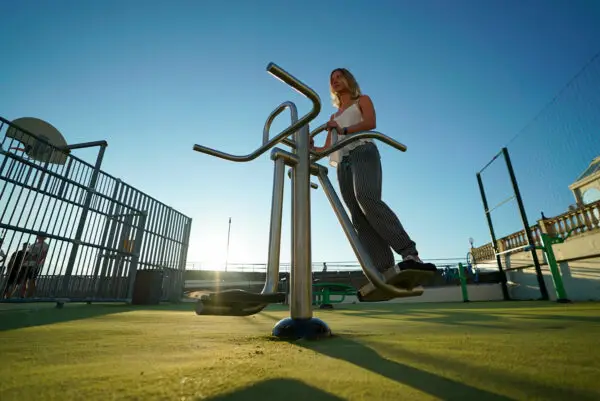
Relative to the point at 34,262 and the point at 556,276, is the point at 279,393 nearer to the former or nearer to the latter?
the point at 34,262

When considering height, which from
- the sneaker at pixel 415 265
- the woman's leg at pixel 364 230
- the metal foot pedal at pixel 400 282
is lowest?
the metal foot pedal at pixel 400 282

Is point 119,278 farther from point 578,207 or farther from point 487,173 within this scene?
point 578,207

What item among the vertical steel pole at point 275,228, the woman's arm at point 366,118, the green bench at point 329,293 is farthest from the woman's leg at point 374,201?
the green bench at point 329,293

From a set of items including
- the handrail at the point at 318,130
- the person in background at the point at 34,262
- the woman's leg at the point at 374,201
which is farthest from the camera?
the person in background at the point at 34,262

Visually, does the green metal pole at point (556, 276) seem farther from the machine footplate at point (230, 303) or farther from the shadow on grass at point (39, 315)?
the shadow on grass at point (39, 315)

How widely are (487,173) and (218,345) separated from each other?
788 cm

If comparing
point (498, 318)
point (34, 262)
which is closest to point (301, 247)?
point (498, 318)

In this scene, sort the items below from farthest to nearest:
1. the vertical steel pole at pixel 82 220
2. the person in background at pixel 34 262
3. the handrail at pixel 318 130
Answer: the vertical steel pole at pixel 82 220, the person in background at pixel 34 262, the handrail at pixel 318 130

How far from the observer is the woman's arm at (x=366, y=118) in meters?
1.35

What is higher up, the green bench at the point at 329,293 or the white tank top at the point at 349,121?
the white tank top at the point at 349,121

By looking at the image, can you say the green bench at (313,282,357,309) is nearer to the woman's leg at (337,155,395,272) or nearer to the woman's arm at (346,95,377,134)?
the woman's leg at (337,155,395,272)

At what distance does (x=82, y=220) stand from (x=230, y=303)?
15.5ft

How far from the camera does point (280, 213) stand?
52.2 inches

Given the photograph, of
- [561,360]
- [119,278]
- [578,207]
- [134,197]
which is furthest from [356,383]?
[578,207]
